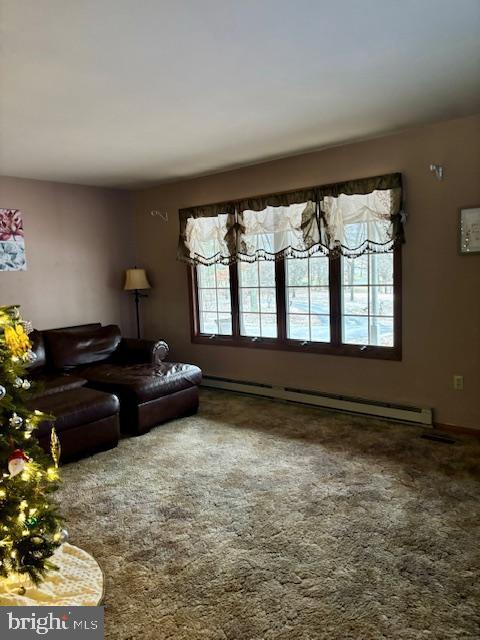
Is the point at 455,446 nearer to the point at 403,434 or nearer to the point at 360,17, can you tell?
the point at 403,434

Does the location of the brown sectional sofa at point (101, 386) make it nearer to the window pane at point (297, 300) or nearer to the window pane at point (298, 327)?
the window pane at point (298, 327)

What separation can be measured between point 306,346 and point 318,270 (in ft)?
2.47

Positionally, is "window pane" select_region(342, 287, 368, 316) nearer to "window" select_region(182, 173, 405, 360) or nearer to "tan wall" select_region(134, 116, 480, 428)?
"window" select_region(182, 173, 405, 360)

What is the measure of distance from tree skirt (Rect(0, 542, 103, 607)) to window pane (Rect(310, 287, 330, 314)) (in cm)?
296

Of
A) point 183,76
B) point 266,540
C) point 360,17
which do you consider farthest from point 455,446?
point 183,76

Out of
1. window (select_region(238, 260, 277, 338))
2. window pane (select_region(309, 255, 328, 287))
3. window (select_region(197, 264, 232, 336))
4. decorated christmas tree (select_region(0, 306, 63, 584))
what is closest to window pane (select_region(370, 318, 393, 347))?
window pane (select_region(309, 255, 328, 287))

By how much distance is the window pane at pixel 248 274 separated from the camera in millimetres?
4888

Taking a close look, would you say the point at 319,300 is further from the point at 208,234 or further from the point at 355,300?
the point at 208,234

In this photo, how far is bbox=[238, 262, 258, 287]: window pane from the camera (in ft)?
16.0

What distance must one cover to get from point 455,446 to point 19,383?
9.83 ft

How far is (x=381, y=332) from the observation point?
404 centimetres

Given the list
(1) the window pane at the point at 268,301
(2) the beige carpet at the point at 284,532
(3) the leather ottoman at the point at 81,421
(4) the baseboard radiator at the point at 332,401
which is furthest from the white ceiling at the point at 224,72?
(2) the beige carpet at the point at 284,532

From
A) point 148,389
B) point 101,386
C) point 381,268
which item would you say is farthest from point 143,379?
point 381,268

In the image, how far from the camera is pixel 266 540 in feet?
7.66
